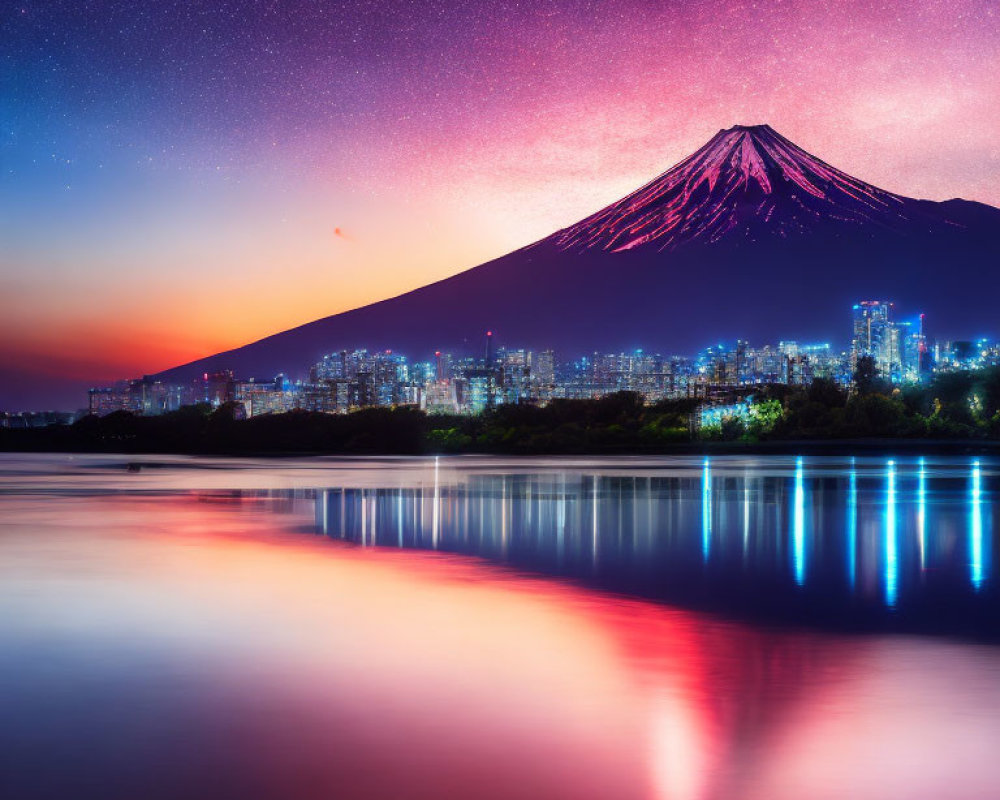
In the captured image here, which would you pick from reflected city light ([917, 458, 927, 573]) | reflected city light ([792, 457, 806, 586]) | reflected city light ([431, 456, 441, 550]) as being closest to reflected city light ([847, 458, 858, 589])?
reflected city light ([792, 457, 806, 586])

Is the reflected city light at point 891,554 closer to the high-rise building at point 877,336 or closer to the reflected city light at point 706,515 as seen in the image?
the reflected city light at point 706,515

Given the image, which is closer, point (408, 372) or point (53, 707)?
point (53, 707)

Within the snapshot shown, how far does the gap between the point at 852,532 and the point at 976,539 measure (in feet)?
4.70

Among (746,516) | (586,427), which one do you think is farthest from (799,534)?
(586,427)

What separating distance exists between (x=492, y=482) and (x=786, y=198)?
388ft

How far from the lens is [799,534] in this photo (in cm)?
1548

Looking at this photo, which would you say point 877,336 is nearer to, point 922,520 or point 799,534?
point 922,520

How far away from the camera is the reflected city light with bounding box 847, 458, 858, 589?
11797mm

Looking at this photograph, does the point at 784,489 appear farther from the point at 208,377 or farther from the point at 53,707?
the point at 208,377

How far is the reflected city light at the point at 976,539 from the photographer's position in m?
11.5

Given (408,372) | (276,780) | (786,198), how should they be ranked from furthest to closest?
(786,198) → (408,372) → (276,780)

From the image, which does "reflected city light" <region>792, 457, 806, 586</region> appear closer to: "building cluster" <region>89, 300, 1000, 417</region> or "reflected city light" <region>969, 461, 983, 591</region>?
"reflected city light" <region>969, 461, 983, 591</region>

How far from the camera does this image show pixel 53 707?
6203 mm

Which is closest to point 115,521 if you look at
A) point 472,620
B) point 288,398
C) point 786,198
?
point 472,620
